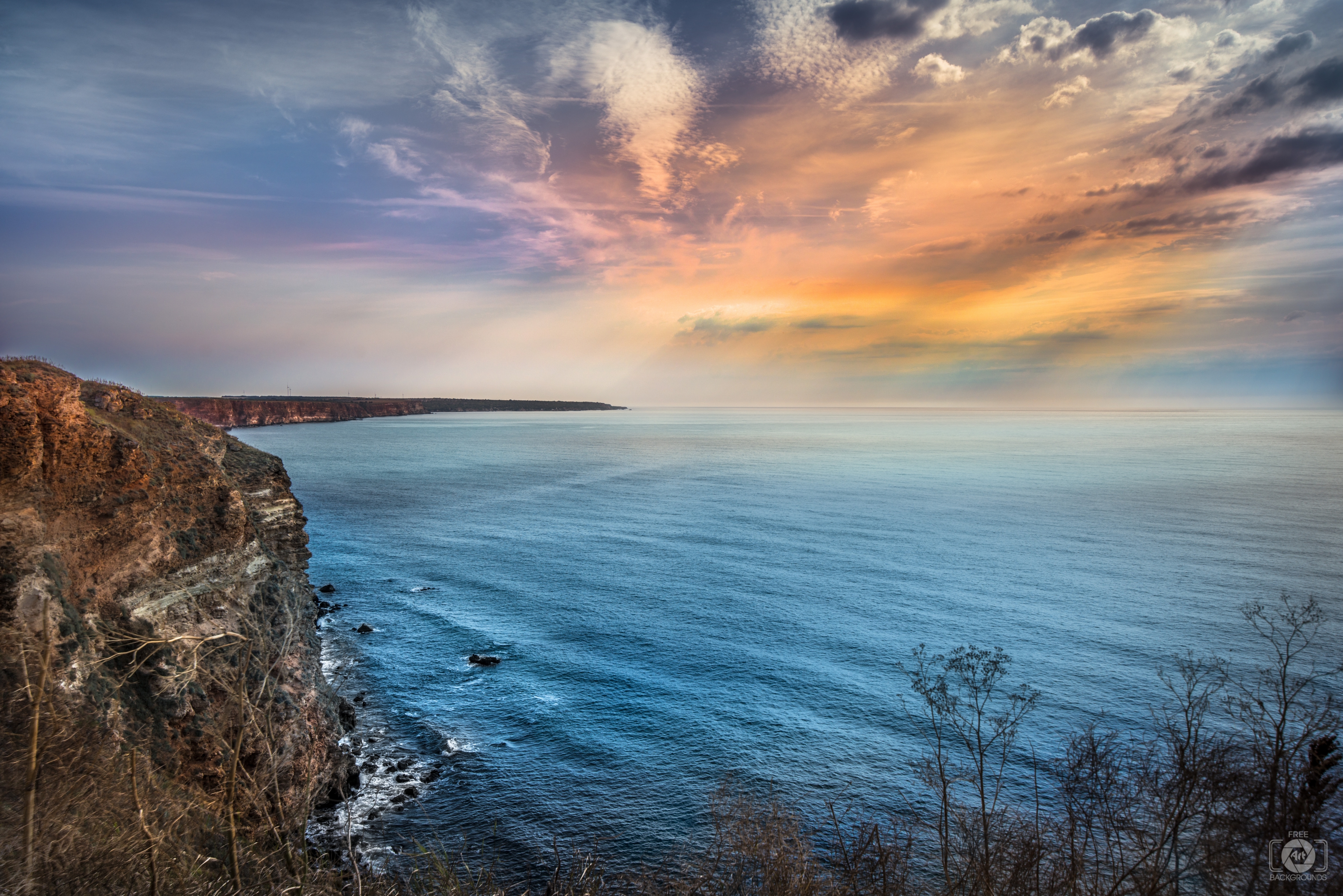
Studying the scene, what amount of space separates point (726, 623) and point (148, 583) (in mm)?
33018

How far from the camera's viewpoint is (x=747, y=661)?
38.6 meters

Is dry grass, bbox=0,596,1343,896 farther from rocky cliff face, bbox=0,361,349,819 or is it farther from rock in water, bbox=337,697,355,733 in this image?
rock in water, bbox=337,697,355,733

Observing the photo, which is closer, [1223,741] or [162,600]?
[162,600]

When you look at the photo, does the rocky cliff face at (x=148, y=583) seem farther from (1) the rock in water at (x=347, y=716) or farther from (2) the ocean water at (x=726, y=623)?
(2) the ocean water at (x=726, y=623)

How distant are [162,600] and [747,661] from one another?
29.5 meters

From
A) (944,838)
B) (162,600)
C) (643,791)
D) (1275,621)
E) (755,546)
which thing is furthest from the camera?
(755,546)

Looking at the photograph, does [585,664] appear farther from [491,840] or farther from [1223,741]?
[1223,741]

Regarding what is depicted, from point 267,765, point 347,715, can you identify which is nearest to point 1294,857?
point 267,765

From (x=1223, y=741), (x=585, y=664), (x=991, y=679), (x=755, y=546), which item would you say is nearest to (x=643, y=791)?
(x=585, y=664)

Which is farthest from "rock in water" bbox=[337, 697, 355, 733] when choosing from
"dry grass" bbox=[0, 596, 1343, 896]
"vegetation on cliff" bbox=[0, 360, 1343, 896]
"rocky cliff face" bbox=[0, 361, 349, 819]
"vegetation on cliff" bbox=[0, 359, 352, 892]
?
"dry grass" bbox=[0, 596, 1343, 896]

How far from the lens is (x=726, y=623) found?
44.5m

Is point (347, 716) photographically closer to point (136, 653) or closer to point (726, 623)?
point (726, 623)

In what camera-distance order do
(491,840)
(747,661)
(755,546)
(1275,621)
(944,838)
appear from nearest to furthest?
(944,838) → (491,840) → (747,661) → (1275,621) → (755,546)

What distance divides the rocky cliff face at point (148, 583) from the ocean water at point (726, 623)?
555 centimetres
